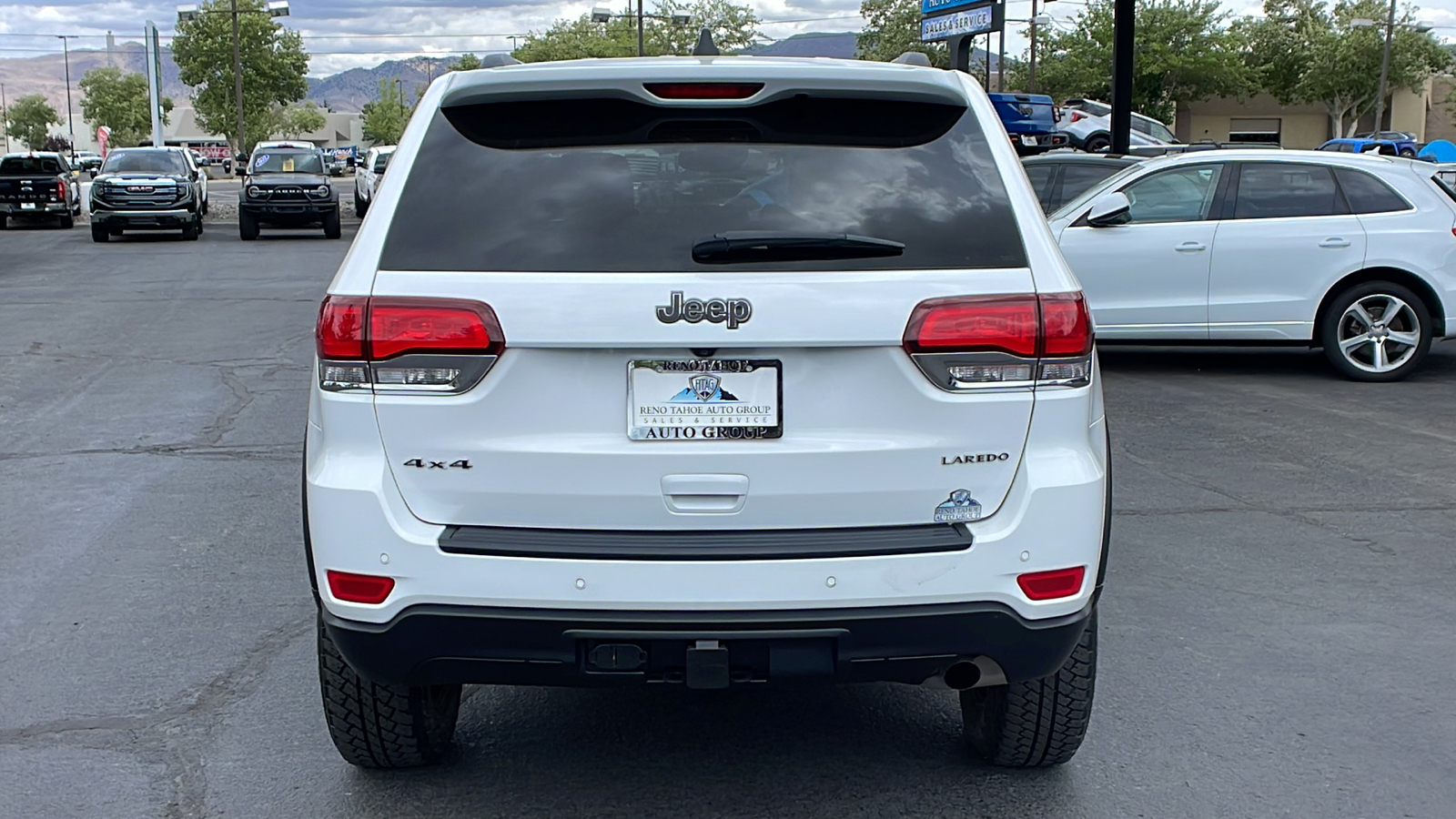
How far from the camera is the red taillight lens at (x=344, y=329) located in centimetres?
323

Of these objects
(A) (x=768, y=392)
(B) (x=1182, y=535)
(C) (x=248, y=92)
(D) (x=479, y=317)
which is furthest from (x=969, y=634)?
(C) (x=248, y=92)

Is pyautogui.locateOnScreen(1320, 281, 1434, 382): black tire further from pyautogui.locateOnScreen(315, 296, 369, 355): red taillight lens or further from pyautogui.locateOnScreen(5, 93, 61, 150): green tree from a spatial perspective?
pyautogui.locateOnScreen(5, 93, 61, 150): green tree

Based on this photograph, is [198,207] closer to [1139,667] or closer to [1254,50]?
[1139,667]

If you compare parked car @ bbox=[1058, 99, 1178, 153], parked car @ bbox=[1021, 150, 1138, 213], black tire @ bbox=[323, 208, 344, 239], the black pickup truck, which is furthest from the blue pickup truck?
the black pickup truck

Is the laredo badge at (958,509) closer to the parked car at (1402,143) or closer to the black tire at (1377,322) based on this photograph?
the black tire at (1377,322)

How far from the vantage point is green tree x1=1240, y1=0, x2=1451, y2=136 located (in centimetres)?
7462

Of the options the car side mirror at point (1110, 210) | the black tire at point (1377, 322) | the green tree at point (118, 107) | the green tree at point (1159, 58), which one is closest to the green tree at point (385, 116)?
the green tree at point (118, 107)

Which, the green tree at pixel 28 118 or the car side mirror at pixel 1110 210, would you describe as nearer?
the car side mirror at pixel 1110 210

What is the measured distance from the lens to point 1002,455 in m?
3.24

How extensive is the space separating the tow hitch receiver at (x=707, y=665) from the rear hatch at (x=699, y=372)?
0.91 ft

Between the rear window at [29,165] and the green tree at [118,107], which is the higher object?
the green tree at [118,107]

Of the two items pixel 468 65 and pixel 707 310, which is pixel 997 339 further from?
pixel 468 65

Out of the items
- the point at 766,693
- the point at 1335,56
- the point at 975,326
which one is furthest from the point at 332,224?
the point at 1335,56

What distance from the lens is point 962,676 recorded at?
11.2ft
